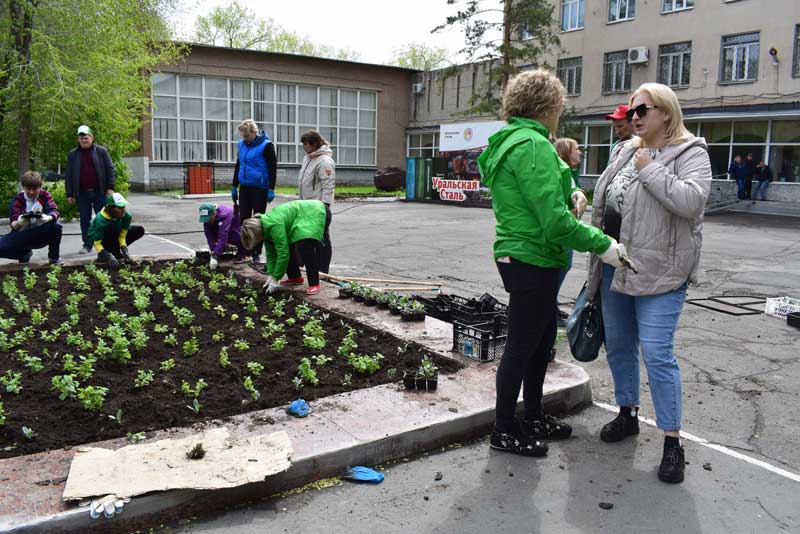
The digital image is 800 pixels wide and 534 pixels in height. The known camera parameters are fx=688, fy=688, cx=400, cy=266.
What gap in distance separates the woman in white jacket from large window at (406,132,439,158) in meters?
37.0

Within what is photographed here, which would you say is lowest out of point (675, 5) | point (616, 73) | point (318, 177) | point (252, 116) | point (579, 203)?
point (579, 203)

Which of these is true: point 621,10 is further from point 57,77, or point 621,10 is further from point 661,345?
point 661,345

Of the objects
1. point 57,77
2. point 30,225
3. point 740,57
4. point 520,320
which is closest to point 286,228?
point 30,225

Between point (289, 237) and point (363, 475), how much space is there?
4.56m

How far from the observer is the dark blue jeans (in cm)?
942

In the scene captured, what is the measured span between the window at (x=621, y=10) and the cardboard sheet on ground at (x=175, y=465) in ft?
116

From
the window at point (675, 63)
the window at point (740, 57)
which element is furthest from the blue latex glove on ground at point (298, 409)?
the window at point (675, 63)

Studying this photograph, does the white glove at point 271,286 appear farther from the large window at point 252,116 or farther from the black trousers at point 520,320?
the large window at point 252,116

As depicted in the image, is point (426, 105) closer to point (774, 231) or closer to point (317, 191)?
point (774, 231)

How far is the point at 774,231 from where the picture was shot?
762 inches

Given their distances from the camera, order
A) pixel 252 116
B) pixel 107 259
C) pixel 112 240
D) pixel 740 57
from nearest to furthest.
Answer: pixel 107 259 < pixel 112 240 < pixel 740 57 < pixel 252 116

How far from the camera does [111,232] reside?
979 centimetres

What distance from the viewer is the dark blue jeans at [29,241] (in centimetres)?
942

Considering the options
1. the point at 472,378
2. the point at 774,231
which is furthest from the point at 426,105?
the point at 472,378
